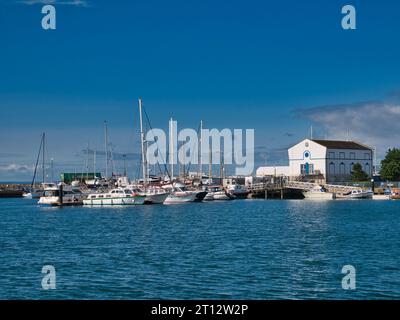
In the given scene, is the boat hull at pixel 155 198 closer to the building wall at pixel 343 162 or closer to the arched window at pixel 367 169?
the building wall at pixel 343 162

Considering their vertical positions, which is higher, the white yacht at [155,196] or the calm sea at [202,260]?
the white yacht at [155,196]

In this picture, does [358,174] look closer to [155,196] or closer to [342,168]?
[342,168]

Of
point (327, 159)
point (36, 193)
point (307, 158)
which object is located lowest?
point (36, 193)

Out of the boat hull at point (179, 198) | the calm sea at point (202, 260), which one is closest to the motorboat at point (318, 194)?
the boat hull at point (179, 198)

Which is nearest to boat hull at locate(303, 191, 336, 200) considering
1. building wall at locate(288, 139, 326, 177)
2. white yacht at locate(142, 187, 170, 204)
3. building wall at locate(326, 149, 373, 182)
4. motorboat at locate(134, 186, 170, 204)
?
building wall at locate(288, 139, 326, 177)

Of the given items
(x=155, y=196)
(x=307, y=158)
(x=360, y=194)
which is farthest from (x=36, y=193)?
(x=360, y=194)

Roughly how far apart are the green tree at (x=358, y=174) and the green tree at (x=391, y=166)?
457cm

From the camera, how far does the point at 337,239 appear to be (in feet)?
143

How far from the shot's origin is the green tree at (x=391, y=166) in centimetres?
13762

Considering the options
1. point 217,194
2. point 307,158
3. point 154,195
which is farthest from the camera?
point 307,158

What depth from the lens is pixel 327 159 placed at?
13750 centimetres

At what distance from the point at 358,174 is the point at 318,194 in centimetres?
2245

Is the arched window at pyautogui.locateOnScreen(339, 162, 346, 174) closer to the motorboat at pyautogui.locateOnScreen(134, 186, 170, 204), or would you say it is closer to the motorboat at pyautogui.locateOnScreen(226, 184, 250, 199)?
the motorboat at pyautogui.locateOnScreen(226, 184, 250, 199)
